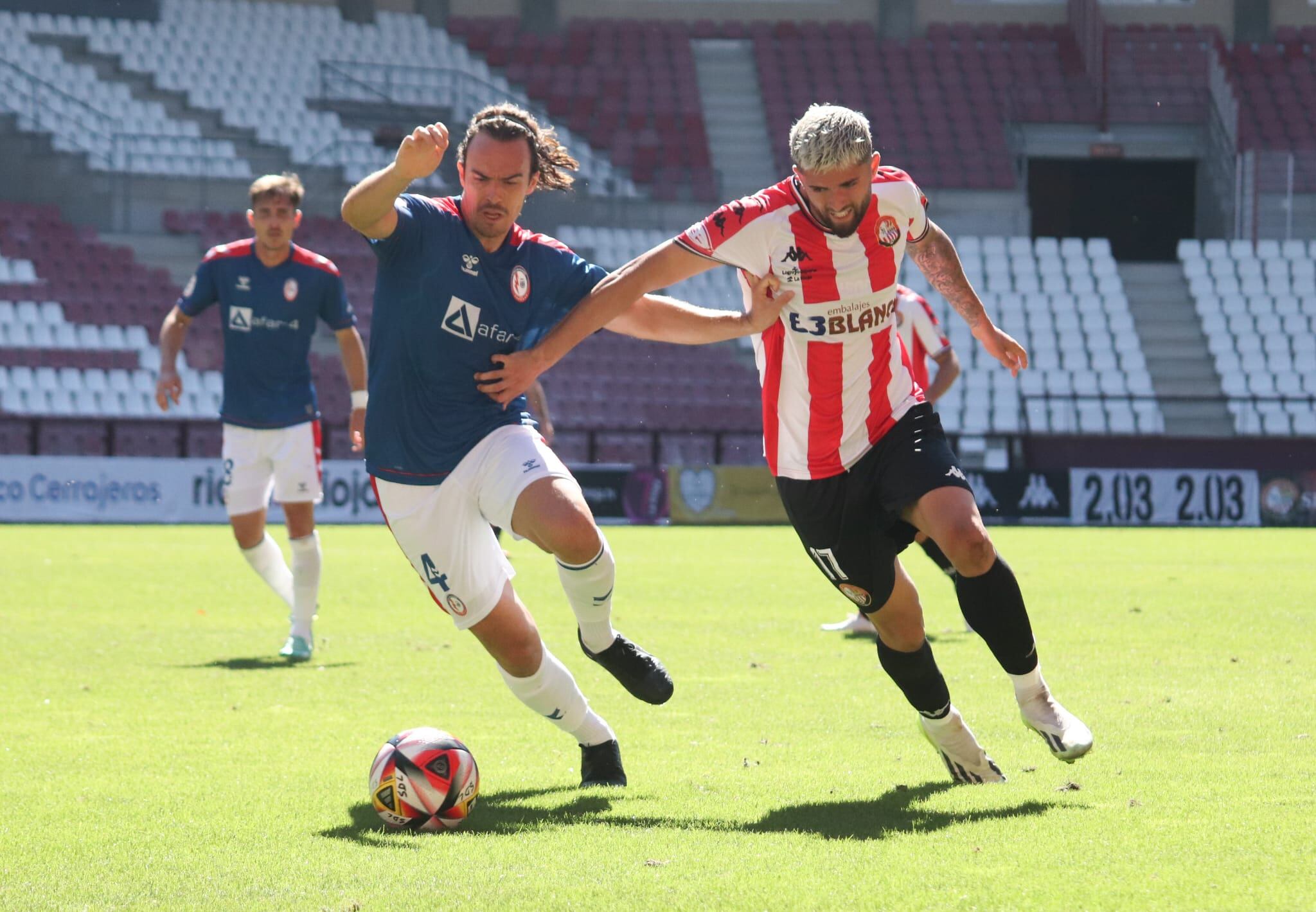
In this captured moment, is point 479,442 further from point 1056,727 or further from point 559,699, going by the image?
point 1056,727

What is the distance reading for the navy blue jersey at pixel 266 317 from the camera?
9.22m

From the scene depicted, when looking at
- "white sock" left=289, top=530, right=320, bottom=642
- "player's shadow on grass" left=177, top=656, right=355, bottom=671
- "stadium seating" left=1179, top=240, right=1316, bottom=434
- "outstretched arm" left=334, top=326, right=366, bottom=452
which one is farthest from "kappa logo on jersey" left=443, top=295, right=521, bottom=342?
"stadium seating" left=1179, top=240, right=1316, bottom=434

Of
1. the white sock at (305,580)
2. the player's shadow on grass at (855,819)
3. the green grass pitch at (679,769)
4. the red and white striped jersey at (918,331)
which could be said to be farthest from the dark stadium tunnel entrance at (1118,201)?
the player's shadow on grass at (855,819)

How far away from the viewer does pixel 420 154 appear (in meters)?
4.75

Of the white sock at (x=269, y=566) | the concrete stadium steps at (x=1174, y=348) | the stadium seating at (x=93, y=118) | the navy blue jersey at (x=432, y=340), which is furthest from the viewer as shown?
the stadium seating at (x=93, y=118)

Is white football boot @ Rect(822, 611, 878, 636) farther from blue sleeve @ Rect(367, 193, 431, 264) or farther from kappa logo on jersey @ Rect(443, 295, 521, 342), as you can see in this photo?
blue sleeve @ Rect(367, 193, 431, 264)

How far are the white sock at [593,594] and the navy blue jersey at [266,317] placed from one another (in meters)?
4.42

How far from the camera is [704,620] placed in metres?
10.6

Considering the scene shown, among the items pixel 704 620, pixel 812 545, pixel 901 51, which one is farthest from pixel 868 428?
pixel 901 51

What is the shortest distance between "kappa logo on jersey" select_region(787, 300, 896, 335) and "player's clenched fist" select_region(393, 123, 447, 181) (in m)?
1.30

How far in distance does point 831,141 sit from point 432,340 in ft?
4.95

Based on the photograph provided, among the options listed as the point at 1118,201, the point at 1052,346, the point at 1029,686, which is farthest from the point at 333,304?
the point at 1118,201

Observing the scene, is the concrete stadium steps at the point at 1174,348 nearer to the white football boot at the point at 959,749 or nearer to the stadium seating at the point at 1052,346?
the stadium seating at the point at 1052,346

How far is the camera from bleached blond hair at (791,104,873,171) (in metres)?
4.82
